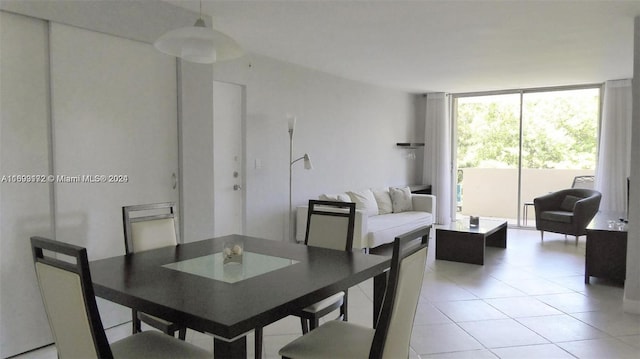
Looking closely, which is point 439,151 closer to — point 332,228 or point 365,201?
point 365,201

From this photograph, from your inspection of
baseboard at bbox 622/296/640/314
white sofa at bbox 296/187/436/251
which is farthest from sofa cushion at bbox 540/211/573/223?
baseboard at bbox 622/296/640/314

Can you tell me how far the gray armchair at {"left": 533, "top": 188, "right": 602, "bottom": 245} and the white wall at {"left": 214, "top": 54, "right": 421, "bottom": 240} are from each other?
251 cm

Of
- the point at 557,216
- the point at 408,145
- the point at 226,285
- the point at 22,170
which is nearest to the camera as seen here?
the point at 226,285

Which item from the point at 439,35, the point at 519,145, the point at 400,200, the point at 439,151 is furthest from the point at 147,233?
the point at 519,145

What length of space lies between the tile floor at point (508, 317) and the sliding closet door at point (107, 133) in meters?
0.85

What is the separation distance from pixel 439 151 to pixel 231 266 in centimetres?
672

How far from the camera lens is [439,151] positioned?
8289 millimetres

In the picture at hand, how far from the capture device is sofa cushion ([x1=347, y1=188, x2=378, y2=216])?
19.8 feet

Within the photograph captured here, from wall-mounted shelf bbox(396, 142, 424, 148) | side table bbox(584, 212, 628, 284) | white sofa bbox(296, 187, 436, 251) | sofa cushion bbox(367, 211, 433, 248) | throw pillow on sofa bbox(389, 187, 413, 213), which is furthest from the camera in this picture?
wall-mounted shelf bbox(396, 142, 424, 148)

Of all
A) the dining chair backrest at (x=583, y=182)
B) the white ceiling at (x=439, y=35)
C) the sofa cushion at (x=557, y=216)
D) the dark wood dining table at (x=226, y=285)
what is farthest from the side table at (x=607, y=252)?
the dining chair backrest at (x=583, y=182)

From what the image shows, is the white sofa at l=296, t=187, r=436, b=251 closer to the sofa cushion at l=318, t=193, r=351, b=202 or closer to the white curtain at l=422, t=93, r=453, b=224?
the sofa cushion at l=318, t=193, r=351, b=202

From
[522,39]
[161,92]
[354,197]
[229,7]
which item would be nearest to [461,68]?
[522,39]

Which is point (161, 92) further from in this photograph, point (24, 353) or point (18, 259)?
point (24, 353)

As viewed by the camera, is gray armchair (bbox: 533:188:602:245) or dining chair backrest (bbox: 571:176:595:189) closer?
gray armchair (bbox: 533:188:602:245)
